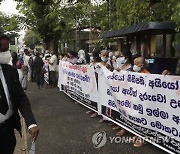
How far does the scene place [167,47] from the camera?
14.1 metres

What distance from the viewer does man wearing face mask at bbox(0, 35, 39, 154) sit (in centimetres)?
299

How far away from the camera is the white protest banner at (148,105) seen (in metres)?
4.55

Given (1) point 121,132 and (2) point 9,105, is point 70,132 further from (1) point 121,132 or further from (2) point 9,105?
(2) point 9,105

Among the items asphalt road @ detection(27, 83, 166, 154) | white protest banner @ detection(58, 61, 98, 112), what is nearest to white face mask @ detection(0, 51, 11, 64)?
asphalt road @ detection(27, 83, 166, 154)

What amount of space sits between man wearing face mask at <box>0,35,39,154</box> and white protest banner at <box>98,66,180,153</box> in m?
2.16

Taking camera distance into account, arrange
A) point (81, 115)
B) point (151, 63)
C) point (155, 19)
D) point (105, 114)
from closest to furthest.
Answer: point (105, 114), point (81, 115), point (151, 63), point (155, 19)

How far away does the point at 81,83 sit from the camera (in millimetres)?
8852

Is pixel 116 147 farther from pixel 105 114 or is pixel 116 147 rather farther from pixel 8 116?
pixel 8 116

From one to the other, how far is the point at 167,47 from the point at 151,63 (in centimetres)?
166

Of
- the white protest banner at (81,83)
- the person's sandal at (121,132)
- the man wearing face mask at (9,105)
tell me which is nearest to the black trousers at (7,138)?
the man wearing face mask at (9,105)

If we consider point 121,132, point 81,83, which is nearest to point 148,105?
point 121,132

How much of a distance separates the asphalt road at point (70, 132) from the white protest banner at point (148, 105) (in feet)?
1.08

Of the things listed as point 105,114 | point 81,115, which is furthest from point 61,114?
point 105,114

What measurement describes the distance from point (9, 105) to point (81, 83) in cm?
584
